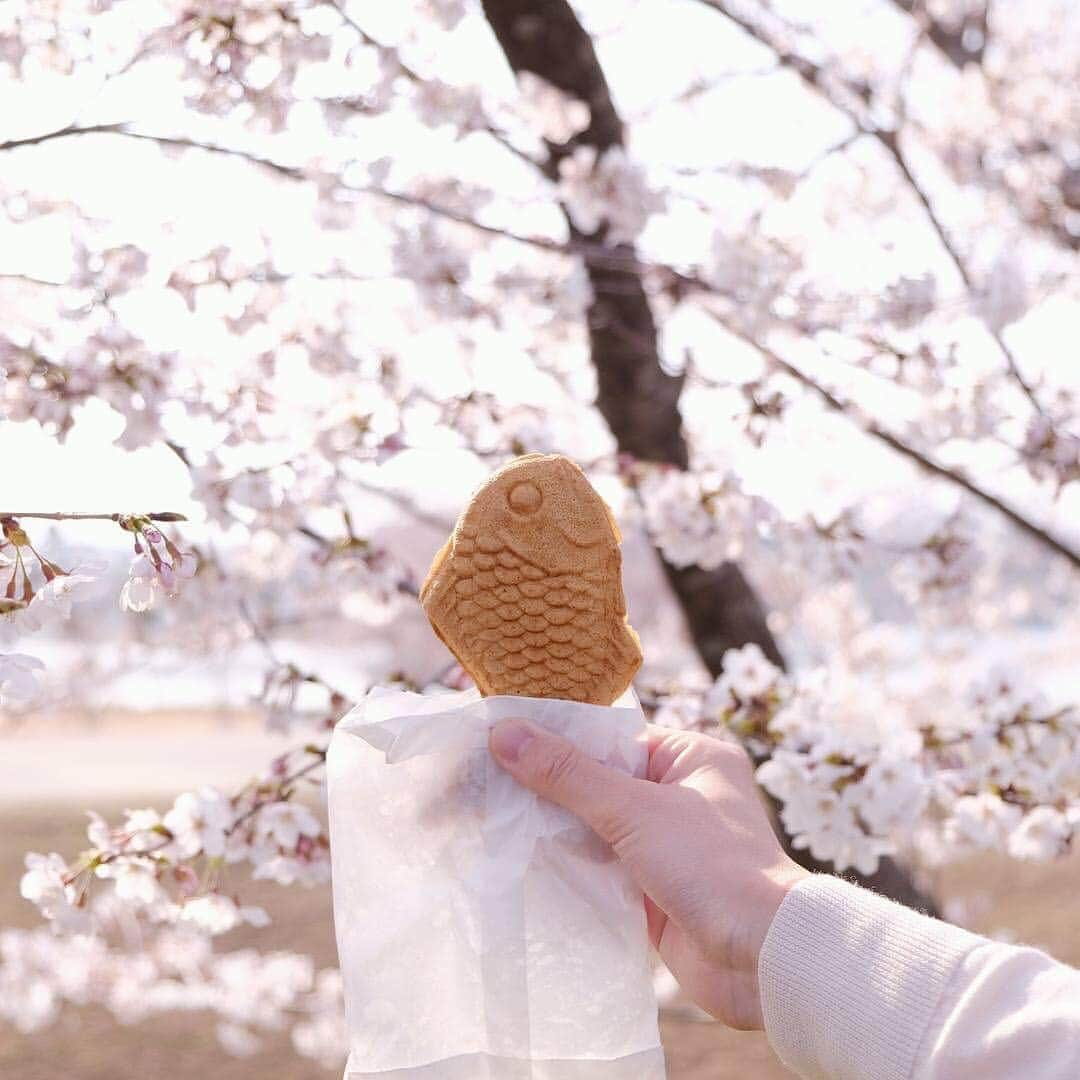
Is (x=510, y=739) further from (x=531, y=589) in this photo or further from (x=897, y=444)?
(x=897, y=444)

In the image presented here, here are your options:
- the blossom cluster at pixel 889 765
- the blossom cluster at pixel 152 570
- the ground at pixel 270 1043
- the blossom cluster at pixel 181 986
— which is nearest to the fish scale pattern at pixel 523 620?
the blossom cluster at pixel 152 570

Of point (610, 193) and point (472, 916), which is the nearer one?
point (472, 916)

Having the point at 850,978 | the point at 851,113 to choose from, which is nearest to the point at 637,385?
the point at 851,113

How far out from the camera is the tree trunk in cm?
272

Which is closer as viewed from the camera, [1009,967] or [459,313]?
[1009,967]

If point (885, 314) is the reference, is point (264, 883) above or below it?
below

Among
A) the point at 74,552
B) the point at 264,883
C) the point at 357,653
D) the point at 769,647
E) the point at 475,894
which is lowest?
the point at 357,653

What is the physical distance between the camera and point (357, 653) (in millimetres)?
14523

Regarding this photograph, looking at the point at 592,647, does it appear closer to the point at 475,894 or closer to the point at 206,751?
the point at 475,894

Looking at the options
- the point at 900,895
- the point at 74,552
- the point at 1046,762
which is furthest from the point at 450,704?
the point at 900,895

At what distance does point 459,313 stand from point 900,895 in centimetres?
164

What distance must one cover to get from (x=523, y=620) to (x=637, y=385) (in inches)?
68.3

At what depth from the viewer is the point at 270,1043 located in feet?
15.5

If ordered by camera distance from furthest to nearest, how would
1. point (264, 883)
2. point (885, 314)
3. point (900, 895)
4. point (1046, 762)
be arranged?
point (264, 883) → point (885, 314) → point (900, 895) → point (1046, 762)
